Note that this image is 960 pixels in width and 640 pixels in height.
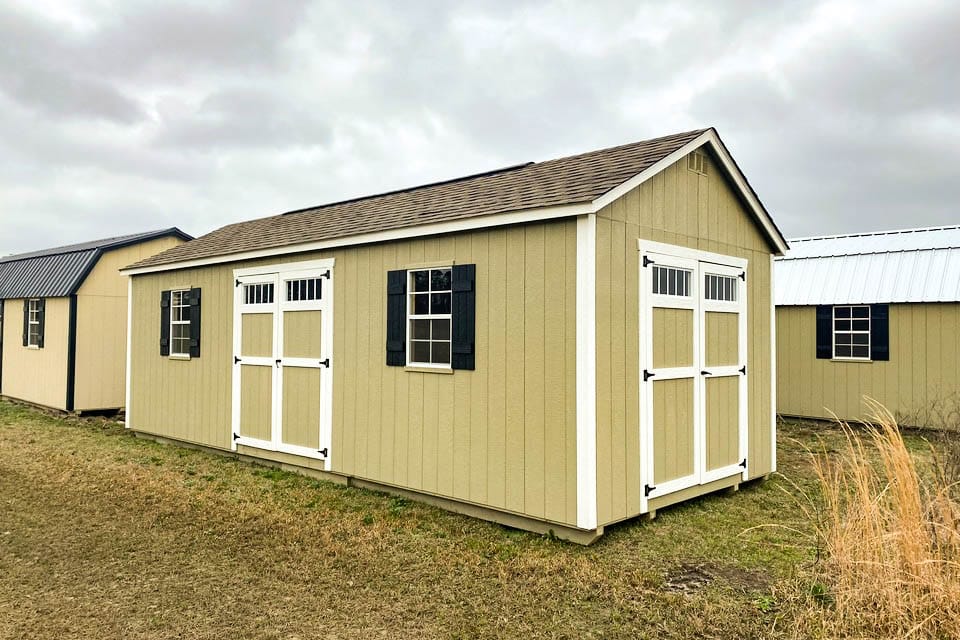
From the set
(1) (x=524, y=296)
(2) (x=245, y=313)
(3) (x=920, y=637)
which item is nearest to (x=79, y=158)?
(2) (x=245, y=313)

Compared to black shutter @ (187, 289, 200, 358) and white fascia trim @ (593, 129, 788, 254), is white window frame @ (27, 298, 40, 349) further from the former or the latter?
white fascia trim @ (593, 129, 788, 254)

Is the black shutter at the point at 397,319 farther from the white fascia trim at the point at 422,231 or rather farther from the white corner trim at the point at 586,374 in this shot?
the white corner trim at the point at 586,374

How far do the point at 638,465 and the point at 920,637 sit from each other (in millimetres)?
2411

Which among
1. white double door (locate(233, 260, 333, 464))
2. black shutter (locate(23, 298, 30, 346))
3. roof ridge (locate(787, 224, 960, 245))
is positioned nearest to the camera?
white double door (locate(233, 260, 333, 464))

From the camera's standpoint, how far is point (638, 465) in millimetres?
5270

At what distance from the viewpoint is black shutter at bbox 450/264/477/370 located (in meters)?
5.63

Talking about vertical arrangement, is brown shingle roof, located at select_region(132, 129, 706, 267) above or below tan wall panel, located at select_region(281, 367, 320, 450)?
above

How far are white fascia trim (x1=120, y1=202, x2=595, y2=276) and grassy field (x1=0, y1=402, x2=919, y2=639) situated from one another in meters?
2.40

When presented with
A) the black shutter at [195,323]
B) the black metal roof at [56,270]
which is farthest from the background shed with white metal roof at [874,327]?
the black metal roof at [56,270]

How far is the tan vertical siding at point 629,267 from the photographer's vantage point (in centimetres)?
497

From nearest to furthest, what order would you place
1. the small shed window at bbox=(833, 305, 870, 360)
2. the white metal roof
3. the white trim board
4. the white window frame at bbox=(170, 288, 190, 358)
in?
the white trim board, the white window frame at bbox=(170, 288, 190, 358), the white metal roof, the small shed window at bbox=(833, 305, 870, 360)

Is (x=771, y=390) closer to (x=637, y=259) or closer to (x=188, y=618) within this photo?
(x=637, y=259)

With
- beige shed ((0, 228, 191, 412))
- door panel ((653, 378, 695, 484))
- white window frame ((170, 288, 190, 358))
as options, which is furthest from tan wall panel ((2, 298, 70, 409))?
door panel ((653, 378, 695, 484))

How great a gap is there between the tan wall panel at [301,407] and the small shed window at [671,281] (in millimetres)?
3846
